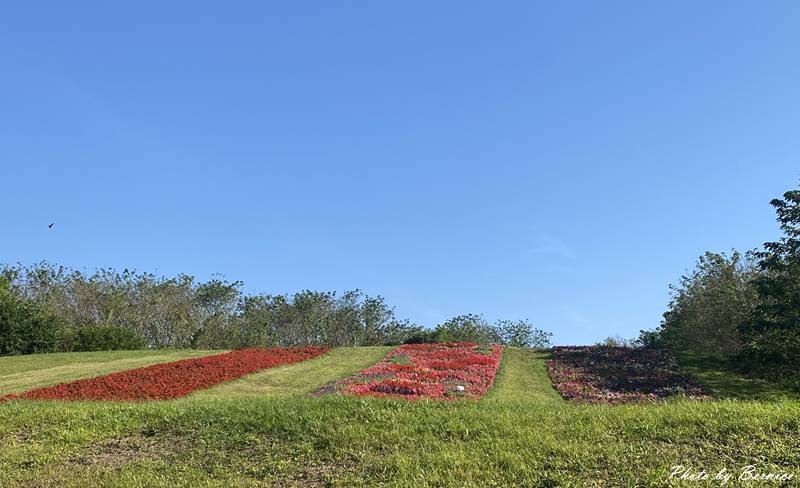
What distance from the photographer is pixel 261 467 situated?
7.40m

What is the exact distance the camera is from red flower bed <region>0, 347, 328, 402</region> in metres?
16.7

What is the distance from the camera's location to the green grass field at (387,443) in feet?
21.5

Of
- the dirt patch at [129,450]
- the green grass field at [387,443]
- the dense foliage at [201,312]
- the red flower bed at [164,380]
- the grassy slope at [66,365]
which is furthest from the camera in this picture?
the dense foliage at [201,312]

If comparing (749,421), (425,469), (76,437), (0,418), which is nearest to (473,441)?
(425,469)

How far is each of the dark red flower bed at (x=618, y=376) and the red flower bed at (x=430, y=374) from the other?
2719 millimetres

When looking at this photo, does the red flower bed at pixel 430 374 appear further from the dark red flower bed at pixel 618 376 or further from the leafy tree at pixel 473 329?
the leafy tree at pixel 473 329

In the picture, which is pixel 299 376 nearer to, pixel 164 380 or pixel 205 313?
pixel 164 380

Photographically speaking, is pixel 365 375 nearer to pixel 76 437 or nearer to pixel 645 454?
pixel 76 437

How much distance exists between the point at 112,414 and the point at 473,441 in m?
6.83

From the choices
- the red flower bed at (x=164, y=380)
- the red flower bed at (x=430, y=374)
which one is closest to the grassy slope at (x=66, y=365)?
the red flower bed at (x=164, y=380)

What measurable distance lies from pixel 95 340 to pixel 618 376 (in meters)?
28.8

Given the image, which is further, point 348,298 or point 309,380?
point 348,298

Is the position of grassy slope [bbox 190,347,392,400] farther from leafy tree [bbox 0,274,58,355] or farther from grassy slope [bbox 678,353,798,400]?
leafy tree [bbox 0,274,58,355]

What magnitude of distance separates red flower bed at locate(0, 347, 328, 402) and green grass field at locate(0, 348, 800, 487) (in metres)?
6.17
